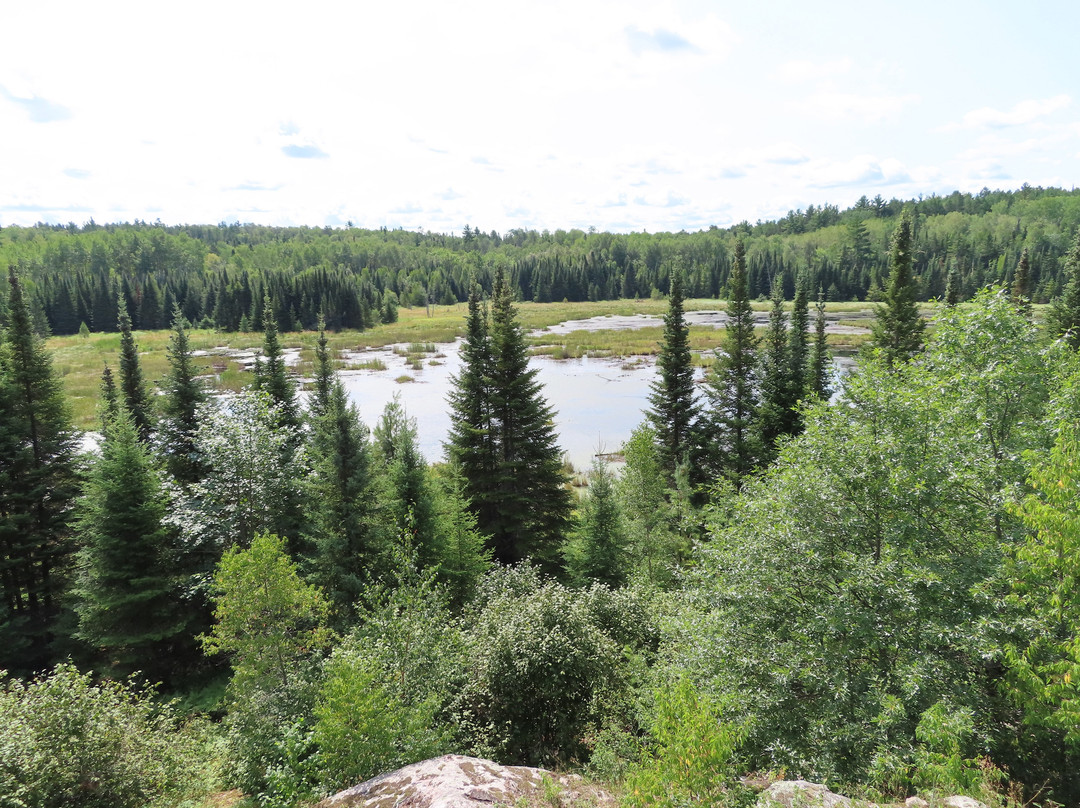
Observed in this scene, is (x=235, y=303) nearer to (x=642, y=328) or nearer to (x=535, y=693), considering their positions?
(x=642, y=328)

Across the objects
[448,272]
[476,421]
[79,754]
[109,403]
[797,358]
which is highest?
[448,272]

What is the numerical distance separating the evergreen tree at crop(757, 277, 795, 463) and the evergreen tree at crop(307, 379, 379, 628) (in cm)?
1881

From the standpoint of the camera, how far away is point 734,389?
1187 inches

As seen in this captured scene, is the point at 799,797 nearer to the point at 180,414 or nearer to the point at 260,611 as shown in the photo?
the point at 260,611

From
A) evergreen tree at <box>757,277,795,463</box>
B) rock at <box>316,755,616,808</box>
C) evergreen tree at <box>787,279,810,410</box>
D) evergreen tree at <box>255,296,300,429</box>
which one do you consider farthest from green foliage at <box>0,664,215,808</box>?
evergreen tree at <box>787,279,810,410</box>

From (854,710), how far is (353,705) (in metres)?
8.19

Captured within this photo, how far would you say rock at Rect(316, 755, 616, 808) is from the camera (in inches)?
331

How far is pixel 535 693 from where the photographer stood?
12.9m

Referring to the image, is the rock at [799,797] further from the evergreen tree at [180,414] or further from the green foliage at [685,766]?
the evergreen tree at [180,414]

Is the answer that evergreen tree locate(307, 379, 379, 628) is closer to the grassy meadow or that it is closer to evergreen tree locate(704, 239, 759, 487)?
evergreen tree locate(704, 239, 759, 487)

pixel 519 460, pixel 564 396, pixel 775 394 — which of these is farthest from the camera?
pixel 564 396

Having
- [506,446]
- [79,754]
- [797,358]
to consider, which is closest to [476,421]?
[506,446]

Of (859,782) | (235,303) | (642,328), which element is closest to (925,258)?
(642,328)

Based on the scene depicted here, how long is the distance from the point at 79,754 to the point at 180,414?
17.6 m
